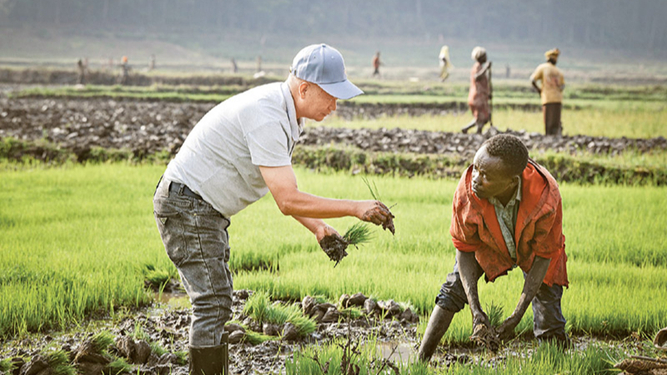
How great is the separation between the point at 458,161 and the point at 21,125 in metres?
8.86

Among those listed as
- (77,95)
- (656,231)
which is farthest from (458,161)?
(77,95)

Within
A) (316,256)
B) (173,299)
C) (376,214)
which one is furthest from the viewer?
(316,256)

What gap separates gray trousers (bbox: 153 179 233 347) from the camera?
2504 mm

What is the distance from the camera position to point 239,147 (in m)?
2.46

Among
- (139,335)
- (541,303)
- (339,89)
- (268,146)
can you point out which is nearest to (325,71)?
(339,89)

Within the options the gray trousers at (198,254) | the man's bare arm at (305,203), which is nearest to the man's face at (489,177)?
the man's bare arm at (305,203)

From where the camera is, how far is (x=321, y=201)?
2.32m

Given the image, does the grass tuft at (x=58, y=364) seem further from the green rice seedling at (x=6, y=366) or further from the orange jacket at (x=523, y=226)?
the orange jacket at (x=523, y=226)

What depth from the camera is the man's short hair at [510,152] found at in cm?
231

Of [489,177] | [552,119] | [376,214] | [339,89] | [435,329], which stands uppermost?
[339,89]

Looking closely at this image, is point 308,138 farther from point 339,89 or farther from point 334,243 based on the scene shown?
point 339,89

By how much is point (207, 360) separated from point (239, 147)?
0.88 metres

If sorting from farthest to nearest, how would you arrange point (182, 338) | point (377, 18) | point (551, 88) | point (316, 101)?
point (377, 18) → point (551, 88) → point (182, 338) → point (316, 101)

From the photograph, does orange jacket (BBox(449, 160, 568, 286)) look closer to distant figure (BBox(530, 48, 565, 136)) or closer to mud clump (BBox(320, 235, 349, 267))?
mud clump (BBox(320, 235, 349, 267))
